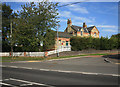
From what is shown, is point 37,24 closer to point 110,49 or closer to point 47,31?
point 47,31

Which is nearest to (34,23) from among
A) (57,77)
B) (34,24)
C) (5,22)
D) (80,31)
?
(34,24)

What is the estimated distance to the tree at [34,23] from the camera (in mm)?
26359

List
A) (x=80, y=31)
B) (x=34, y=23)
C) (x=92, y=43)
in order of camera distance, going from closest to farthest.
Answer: (x=34, y=23)
(x=92, y=43)
(x=80, y=31)

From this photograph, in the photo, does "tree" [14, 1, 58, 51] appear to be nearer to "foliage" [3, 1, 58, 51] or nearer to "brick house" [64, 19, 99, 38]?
"foliage" [3, 1, 58, 51]

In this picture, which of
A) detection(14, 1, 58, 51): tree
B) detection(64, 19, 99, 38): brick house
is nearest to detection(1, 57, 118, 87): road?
detection(14, 1, 58, 51): tree

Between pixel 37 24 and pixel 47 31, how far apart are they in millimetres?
2624

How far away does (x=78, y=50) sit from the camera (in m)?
34.3

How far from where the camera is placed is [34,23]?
26594 mm

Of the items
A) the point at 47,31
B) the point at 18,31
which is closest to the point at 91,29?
the point at 47,31

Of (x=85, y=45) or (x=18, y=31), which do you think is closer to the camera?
(x=18, y=31)

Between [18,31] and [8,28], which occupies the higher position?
[8,28]

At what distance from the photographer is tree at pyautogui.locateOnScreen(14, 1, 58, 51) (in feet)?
86.5

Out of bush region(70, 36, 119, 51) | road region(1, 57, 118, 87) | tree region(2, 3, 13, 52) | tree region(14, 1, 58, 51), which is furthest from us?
tree region(2, 3, 13, 52)

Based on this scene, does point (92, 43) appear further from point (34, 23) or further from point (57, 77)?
point (57, 77)
